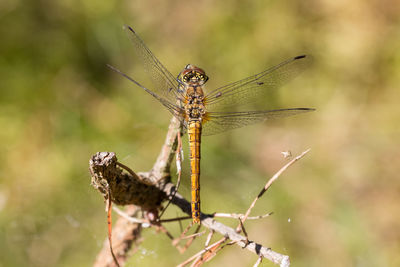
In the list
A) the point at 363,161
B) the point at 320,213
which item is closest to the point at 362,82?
the point at 363,161

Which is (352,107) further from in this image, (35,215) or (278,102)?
(35,215)

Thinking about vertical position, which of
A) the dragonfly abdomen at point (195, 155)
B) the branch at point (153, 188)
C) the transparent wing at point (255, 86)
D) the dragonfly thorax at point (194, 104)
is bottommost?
the branch at point (153, 188)

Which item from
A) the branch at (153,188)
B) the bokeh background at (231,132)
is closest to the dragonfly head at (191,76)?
the branch at (153,188)

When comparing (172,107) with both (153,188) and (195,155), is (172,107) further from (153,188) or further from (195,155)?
(153,188)

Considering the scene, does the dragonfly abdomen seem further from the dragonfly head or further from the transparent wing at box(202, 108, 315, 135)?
the dragonfly head

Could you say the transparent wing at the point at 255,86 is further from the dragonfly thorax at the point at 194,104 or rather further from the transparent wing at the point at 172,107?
the transparent wing at the point at 172,107

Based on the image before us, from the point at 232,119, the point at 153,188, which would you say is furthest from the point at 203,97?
the point at 153,188
